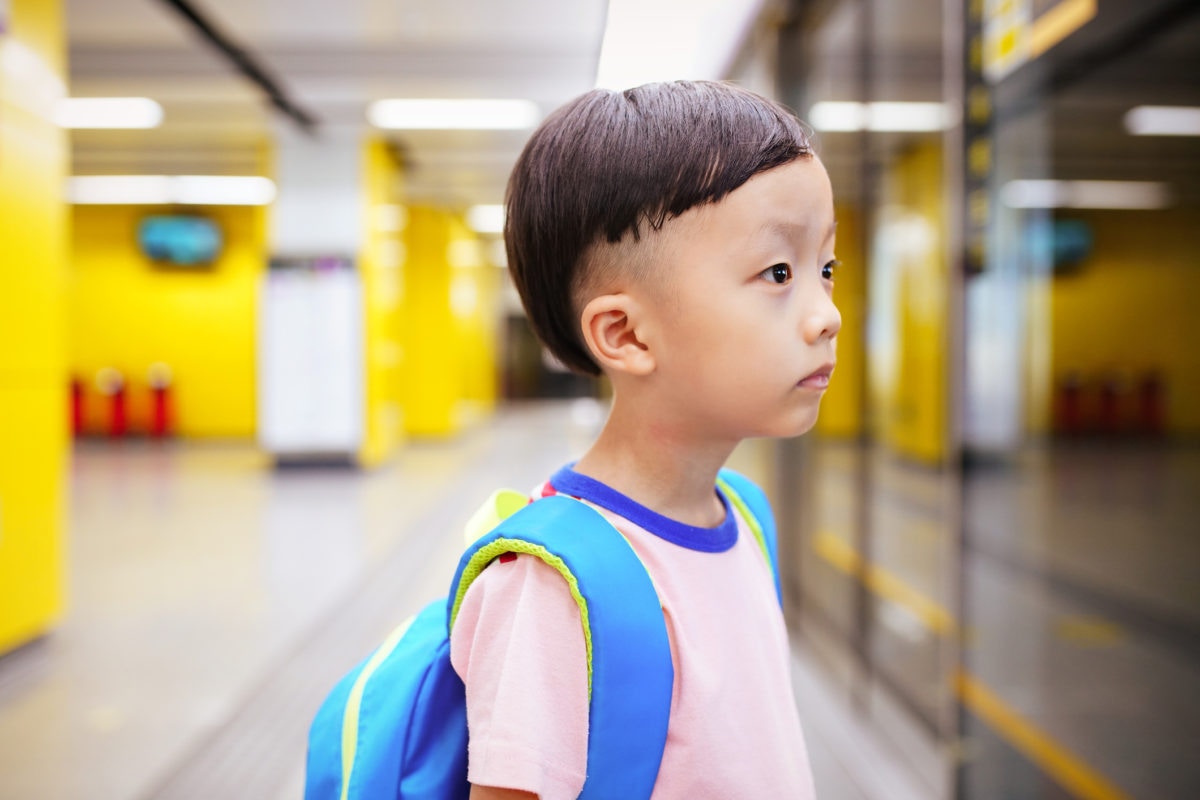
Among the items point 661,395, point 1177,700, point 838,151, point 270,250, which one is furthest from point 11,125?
point 270,250

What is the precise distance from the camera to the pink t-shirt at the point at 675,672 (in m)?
0.55

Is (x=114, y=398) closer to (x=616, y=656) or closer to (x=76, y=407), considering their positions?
(x=76, y=407)

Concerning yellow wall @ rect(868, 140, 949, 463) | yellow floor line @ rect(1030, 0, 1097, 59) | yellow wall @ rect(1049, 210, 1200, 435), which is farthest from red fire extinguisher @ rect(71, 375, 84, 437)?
yellow floor line @ rect(1030, 0, 1097, 59)

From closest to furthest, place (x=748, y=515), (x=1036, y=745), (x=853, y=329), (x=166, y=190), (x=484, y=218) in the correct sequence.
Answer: (x=748, y=515)
(x=1036, y=745)
(x=853, y=329)
(x=166, y=190)
(x=484, y=218)

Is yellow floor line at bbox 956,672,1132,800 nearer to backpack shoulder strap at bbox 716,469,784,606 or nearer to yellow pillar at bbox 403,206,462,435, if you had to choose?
backpack shoulder strap at bbox 716,469,784,606

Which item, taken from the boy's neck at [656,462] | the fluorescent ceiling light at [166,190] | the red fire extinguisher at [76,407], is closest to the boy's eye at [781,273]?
the boy's neck at [656,462]

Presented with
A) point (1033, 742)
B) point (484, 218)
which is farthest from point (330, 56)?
point (484, 218)

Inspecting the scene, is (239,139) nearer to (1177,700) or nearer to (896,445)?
(896,445)

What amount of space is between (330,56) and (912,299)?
15.4ft

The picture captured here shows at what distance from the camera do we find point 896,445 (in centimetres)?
572

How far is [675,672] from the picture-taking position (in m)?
0.60

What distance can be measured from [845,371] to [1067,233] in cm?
103

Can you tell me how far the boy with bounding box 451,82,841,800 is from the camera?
57cm

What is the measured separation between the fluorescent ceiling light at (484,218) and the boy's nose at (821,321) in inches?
497
